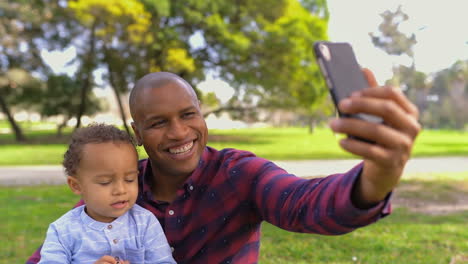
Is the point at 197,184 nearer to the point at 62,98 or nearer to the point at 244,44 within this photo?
the point at 244,44

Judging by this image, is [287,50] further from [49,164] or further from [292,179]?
[292,179]

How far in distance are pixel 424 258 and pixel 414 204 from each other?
275 centimetres

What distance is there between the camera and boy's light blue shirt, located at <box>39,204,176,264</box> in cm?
202

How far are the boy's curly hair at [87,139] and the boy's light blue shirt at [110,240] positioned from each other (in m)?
0.27

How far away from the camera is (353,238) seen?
17.9ft

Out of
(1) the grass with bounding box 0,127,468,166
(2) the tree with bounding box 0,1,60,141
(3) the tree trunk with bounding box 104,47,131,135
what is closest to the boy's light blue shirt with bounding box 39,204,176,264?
(1) the grass with bounding box 0,127,468,166

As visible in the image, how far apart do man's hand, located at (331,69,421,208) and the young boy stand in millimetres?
1255

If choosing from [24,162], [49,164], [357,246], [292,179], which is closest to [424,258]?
[357,246]

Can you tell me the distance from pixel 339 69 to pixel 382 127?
20cm

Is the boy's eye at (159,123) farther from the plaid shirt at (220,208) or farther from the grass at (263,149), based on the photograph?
the grass at (263,149)

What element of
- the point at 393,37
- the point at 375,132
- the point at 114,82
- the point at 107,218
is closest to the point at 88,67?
the point at 114,82

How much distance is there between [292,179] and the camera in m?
1.85

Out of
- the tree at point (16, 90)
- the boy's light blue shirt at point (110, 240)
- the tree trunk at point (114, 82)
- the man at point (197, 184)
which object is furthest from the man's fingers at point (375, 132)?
the tree at point (16, 90)

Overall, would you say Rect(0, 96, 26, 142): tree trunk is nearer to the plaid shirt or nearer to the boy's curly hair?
the boy's curly hair
